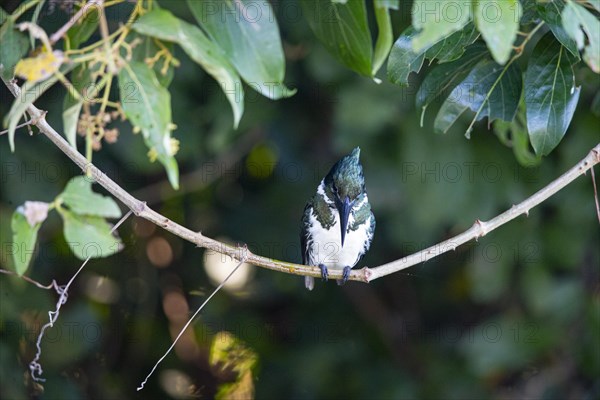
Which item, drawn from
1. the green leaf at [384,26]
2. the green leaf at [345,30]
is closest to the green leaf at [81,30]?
the green leaf at [345,30]

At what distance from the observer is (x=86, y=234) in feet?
5.98

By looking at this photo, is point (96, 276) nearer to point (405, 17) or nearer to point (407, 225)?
point (407, 225)

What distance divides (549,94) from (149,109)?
4.18 feet

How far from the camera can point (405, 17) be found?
Answer: 163 inches

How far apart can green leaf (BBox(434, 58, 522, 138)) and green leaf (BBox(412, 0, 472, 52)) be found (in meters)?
0.92

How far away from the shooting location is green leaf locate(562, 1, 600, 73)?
190 cm

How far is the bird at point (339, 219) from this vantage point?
152 inches

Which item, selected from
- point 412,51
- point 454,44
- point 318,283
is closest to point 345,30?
point 412,51

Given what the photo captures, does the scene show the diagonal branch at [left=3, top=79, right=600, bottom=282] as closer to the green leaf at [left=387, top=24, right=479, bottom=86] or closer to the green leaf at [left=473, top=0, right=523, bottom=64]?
the green leaf at [left=387, top=24, right=479, bottom=86]

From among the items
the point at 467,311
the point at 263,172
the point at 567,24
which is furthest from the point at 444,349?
the point at 567,24

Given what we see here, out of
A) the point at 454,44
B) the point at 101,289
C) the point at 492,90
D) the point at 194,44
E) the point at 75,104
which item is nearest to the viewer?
the point at 194,44

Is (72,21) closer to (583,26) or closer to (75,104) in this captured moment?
(75,104)

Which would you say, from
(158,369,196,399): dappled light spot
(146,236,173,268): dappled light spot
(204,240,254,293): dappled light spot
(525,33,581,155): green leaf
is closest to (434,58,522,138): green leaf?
(525,33,581,155): green leaf

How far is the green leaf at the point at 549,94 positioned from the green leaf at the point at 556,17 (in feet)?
0.66
